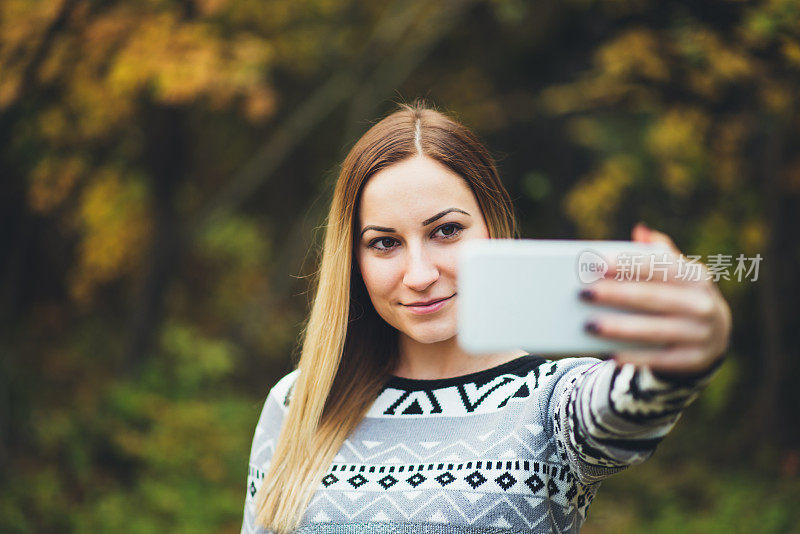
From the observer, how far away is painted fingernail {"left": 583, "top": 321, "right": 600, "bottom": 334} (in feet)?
3.06

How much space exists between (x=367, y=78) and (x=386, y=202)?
19.0 ft

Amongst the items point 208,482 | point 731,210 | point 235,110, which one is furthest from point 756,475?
point 235,110

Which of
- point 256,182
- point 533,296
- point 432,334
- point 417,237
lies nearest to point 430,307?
point 432,334

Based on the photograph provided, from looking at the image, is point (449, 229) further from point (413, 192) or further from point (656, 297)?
point (656, 297)

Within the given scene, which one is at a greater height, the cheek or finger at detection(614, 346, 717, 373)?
the cheek

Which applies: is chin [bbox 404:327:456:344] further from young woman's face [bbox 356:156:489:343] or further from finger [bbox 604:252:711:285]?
finger [bbox 604:252:711:285]

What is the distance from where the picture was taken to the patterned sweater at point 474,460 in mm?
1611

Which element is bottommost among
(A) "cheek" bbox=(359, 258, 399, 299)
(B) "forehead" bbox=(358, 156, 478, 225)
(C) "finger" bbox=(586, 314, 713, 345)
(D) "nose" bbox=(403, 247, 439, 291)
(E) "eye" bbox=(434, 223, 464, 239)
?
(C) "finger" bbox=(586, 314, 713, 345)

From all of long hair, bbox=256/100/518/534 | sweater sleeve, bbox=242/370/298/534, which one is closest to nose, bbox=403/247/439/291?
long hair, bbox=256/100/518/534

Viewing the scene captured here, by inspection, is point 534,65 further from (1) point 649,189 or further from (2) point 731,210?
(2) point 731,210

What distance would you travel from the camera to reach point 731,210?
229 inches

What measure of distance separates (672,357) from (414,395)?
39.9 inches

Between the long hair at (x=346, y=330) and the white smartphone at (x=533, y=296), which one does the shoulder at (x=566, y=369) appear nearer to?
the long hair at (x=346, y=330)

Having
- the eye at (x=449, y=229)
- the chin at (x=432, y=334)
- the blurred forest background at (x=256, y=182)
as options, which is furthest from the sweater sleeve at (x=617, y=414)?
the blurred forest background at (x=256, y=182)
